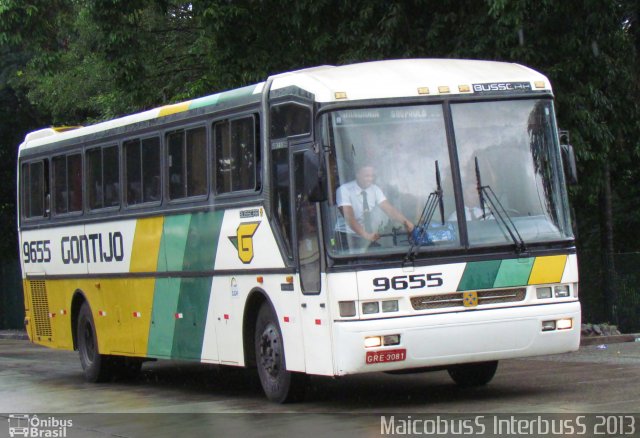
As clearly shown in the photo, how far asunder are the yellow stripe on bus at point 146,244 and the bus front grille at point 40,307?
3511mm

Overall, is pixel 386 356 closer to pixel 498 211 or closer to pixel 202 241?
pixel 498 211

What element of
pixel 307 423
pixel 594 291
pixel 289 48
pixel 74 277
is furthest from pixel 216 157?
pixel 594 291

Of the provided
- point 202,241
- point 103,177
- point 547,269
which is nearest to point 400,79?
point 547,269

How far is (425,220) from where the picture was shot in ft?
38.0

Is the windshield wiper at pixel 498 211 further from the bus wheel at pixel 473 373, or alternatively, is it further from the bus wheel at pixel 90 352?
the bus wheel at pixel 90 352

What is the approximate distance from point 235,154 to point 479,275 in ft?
10.6

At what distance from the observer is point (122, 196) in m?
16.3

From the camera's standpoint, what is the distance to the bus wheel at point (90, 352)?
1739cm

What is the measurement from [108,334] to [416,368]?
21.2 ft

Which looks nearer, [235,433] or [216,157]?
[235,433]

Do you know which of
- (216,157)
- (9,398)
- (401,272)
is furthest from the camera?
(9,398)

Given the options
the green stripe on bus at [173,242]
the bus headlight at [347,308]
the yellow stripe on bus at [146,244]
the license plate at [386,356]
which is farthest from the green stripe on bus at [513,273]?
the yellow stripe on bus at [146,244]

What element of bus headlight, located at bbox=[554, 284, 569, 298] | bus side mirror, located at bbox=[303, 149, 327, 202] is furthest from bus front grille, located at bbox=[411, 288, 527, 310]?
bus side mirror, located at bbox=[303, 149, 327, 202]

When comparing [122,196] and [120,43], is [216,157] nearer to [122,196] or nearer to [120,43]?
[122,196]
